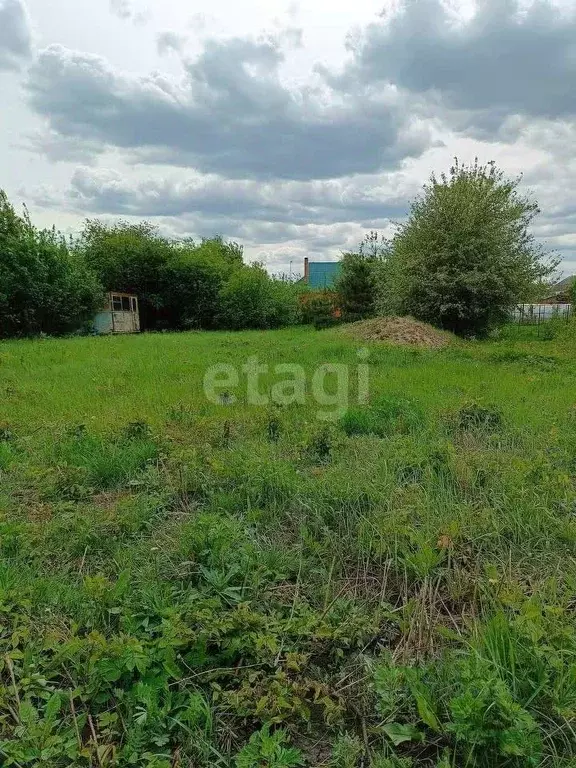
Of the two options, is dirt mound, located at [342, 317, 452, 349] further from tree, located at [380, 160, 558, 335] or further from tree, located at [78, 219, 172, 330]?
tree, located at [78, 219, 172, 330]

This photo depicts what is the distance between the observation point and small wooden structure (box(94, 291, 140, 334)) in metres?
20.6

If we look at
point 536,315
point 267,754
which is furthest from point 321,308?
point 267,754

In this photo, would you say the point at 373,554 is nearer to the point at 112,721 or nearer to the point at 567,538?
the point at 567,538

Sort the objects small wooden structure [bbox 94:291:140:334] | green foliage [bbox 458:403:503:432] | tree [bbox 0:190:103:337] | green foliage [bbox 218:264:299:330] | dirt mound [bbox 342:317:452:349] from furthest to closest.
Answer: green foliage [bbox 218:264:299:330], small wooden structure [bbox 94:291:140:334], tree [bbox 0:190:103:337], dirt mound [bbox 342:317:452:349], green foliage [bbox 458:403:503:432]

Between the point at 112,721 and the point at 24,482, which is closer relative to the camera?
the point at 112,721

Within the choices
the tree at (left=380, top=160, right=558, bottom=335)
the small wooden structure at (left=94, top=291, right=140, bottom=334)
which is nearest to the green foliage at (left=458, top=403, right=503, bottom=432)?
the tree at (left=380, top=160, right=558, bottom=335)

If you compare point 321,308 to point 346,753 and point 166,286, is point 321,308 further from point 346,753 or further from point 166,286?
point 346,753

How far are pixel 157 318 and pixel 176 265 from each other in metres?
3.02

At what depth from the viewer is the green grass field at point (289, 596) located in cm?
142

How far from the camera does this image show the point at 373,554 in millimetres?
2311

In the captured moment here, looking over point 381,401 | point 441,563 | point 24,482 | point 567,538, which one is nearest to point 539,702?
point 441,563

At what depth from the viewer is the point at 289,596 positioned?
6.68 ft

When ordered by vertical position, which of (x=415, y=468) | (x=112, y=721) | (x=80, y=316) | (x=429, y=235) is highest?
(x=429, y=235)

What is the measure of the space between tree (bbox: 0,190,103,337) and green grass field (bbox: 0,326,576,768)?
14.8m
